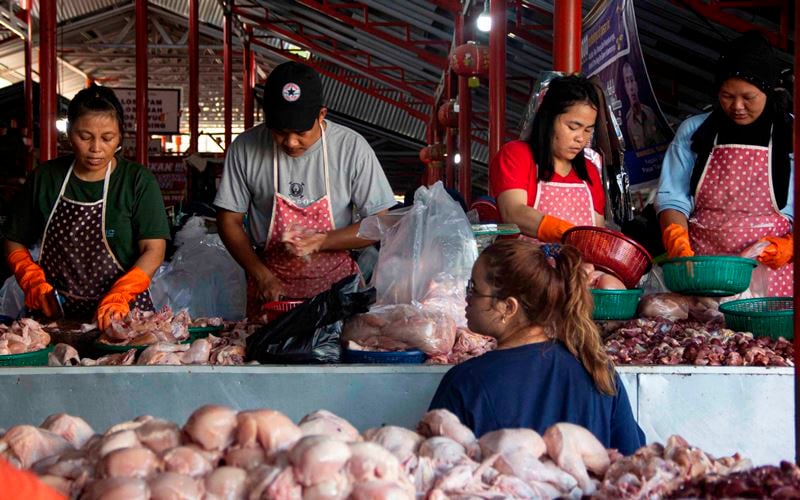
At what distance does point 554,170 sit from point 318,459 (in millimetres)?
2800

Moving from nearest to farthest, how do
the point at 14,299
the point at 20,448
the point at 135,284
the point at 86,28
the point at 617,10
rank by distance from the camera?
the point at 20,448
the point at 135,284
the point at 14,299
the point at 617,10
the point at 86,28

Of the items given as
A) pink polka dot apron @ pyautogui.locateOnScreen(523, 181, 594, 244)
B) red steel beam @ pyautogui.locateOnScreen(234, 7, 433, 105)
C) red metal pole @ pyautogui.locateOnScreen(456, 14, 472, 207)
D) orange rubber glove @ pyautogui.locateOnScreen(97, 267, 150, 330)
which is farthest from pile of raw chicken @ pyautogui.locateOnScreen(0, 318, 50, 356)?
red steel beam @ pyautogui.locateOnScreen(234, 7, 433, 105)

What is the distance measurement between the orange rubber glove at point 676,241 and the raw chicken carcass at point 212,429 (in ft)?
8.95

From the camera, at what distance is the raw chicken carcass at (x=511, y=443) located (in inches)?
Result: 61.8

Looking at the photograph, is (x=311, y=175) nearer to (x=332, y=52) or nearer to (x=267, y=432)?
(x=267, y=432)

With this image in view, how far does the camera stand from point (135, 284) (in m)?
3.65

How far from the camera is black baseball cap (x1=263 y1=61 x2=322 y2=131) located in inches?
142

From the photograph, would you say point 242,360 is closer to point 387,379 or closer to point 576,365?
point 387,379

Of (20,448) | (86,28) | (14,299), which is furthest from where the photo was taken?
(86,28)

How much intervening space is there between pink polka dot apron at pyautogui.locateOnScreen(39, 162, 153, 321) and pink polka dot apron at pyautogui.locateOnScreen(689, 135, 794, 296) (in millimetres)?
2466

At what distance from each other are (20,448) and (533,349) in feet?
4.23

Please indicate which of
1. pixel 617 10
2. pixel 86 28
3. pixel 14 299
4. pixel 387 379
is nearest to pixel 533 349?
pixel 387 379

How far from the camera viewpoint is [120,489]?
1.29 m

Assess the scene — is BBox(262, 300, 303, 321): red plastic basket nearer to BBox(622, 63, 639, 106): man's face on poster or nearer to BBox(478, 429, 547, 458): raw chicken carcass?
BBox(478, 429, 547, 458): raw chicken carcass
